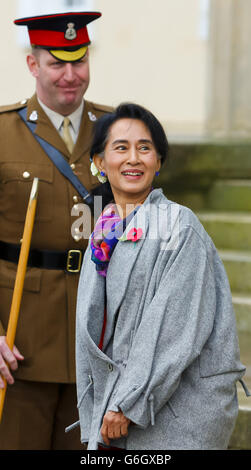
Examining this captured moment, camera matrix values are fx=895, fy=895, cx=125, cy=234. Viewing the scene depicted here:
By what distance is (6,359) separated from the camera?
10.7 ft

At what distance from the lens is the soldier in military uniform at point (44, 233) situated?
3424mm

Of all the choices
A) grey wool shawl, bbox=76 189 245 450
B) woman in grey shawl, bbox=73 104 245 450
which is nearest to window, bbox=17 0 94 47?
woman in grey shawl, bbox=73 104 245 450

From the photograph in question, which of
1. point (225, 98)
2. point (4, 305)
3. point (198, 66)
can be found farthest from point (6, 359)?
point (198, 66)

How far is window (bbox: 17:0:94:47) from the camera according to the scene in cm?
1293

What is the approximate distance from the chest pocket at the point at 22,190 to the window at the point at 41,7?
31.7 feet

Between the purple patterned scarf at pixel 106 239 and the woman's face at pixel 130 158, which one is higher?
the woman's face at pixel 130 158

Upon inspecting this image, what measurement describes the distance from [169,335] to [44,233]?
1000 mm

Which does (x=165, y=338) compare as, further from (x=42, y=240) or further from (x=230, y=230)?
(x=230, y=230)

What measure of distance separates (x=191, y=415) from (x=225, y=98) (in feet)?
16.9

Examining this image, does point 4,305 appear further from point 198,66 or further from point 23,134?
point 198,66

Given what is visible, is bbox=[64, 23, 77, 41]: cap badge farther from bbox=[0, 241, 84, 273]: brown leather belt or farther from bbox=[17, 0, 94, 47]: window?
bbox=[17, 0, 94, 47]: window

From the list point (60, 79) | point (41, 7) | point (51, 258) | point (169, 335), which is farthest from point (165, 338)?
point (41, 7)

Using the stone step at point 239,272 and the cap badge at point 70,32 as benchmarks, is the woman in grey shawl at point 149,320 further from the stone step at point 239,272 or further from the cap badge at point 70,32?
the stone step at point 239,272

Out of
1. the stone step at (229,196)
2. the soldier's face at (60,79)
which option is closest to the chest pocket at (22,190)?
the soldier's face at (60,79)
